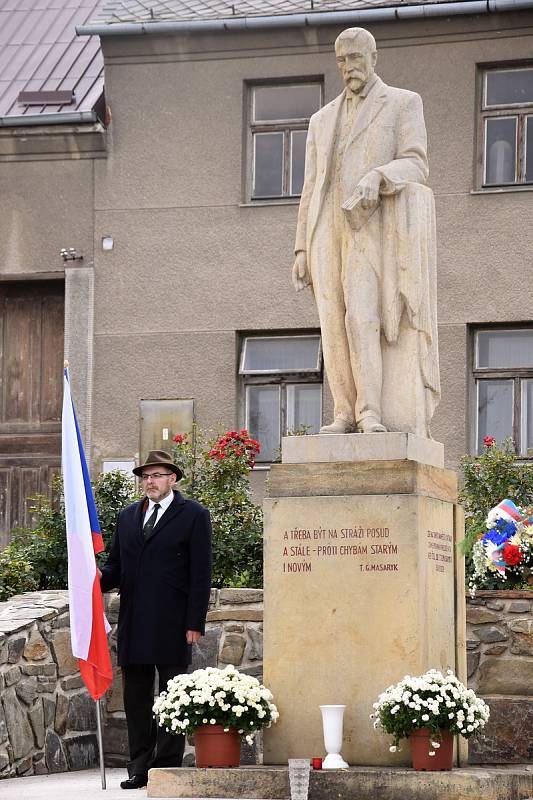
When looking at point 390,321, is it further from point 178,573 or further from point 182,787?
point 182,787

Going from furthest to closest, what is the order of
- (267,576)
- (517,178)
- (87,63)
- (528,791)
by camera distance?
1. (87,63)
2. (517,178)
3. (267,576)
4. (528,791)

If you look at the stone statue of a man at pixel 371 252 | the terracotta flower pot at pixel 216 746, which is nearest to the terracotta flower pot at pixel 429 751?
the terracotta flower pot at pixel 216 746

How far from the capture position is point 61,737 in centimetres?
1084

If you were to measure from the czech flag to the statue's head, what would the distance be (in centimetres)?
246

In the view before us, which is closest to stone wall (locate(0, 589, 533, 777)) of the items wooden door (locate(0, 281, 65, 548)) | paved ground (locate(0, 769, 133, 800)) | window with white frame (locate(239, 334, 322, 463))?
paved ground (locate(0, 769, 133, 800))

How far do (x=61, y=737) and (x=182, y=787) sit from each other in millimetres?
2588

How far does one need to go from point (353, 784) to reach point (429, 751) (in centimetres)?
40

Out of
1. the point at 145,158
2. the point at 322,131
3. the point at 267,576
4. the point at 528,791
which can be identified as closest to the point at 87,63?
the point at 145,158

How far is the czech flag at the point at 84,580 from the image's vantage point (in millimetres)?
9805

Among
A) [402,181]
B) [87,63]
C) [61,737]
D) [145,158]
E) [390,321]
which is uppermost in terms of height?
[87,63]

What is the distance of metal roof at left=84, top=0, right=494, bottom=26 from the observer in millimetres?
17578

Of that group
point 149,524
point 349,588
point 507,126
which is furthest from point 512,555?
point 507,126

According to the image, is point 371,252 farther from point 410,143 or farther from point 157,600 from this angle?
point 157,600

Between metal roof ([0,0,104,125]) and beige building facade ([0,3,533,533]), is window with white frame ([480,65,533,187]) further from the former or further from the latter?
metal roof ([0,0,104,125])
